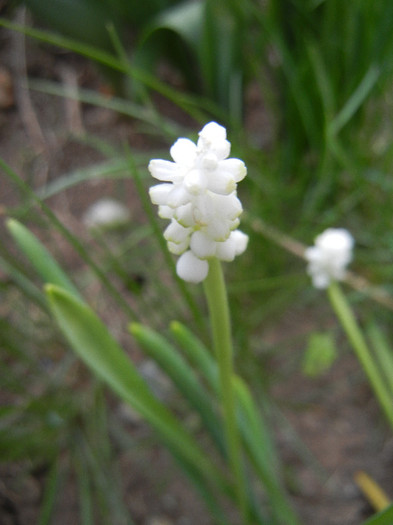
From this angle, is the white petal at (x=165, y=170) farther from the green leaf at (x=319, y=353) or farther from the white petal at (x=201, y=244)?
the green leaf at (x=319, y=353)

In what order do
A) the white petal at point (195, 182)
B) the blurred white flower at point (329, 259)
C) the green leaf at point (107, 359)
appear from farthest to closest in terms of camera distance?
the blurred white flower at point (329, 259) → the green leaf at point (107, 359) → the white petal at point (195, 182)

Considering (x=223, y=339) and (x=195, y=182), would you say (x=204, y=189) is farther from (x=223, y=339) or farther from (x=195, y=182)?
(x=223, y=339)

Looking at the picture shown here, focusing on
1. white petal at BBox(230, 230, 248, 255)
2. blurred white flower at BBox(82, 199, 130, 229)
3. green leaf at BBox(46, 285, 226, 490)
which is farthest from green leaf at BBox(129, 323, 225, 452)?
blurred white flower at BBox(82, 199, 130, 229)

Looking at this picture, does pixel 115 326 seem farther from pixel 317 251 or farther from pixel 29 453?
pixel 317 251

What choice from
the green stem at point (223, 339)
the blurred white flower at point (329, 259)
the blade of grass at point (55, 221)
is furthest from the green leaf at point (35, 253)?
the blurred white flower at point (329, 259)

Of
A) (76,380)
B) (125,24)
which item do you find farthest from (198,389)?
(125,24)

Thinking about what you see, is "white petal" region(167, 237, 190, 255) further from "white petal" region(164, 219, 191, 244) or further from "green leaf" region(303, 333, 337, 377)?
"green leaf" region(303, 333, 337, 377)
